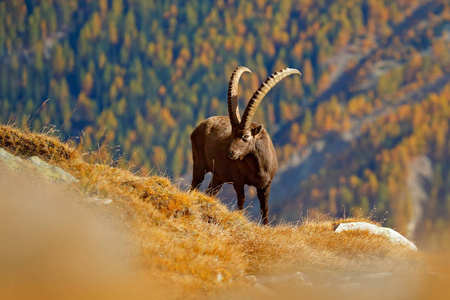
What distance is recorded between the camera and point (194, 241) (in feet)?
27.3

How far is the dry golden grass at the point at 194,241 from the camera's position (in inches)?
292

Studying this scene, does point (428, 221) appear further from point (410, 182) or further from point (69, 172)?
point (69, 172)

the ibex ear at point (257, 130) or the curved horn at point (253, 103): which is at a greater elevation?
the curved horn at point (253, 103)

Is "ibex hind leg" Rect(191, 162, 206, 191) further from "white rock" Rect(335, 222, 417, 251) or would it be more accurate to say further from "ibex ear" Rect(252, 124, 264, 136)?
"white rock" Rect(335, 222, 417, 251)

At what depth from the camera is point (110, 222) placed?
26.3 ft

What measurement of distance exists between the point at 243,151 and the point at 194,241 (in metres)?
5.56

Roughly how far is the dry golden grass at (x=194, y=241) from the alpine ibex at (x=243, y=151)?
6.62 feet

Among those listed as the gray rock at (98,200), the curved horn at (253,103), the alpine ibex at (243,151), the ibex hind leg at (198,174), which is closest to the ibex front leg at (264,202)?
the alpine ibex at (243,151)

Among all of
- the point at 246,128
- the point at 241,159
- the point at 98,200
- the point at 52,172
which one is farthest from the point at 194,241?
the point at 246,128

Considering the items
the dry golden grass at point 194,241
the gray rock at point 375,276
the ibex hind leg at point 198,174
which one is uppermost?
the gray rock at point 375,276

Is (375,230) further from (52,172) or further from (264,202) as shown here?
(52,172)

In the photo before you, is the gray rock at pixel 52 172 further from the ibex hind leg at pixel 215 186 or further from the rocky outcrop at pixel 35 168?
the ibex hind leg at pixel 215 186

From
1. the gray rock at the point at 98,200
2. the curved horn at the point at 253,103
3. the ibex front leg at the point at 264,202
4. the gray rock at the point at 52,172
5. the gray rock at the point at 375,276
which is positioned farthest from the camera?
the ibex front leg at the point at 264,202

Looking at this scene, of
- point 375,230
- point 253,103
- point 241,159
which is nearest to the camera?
point 253,103
